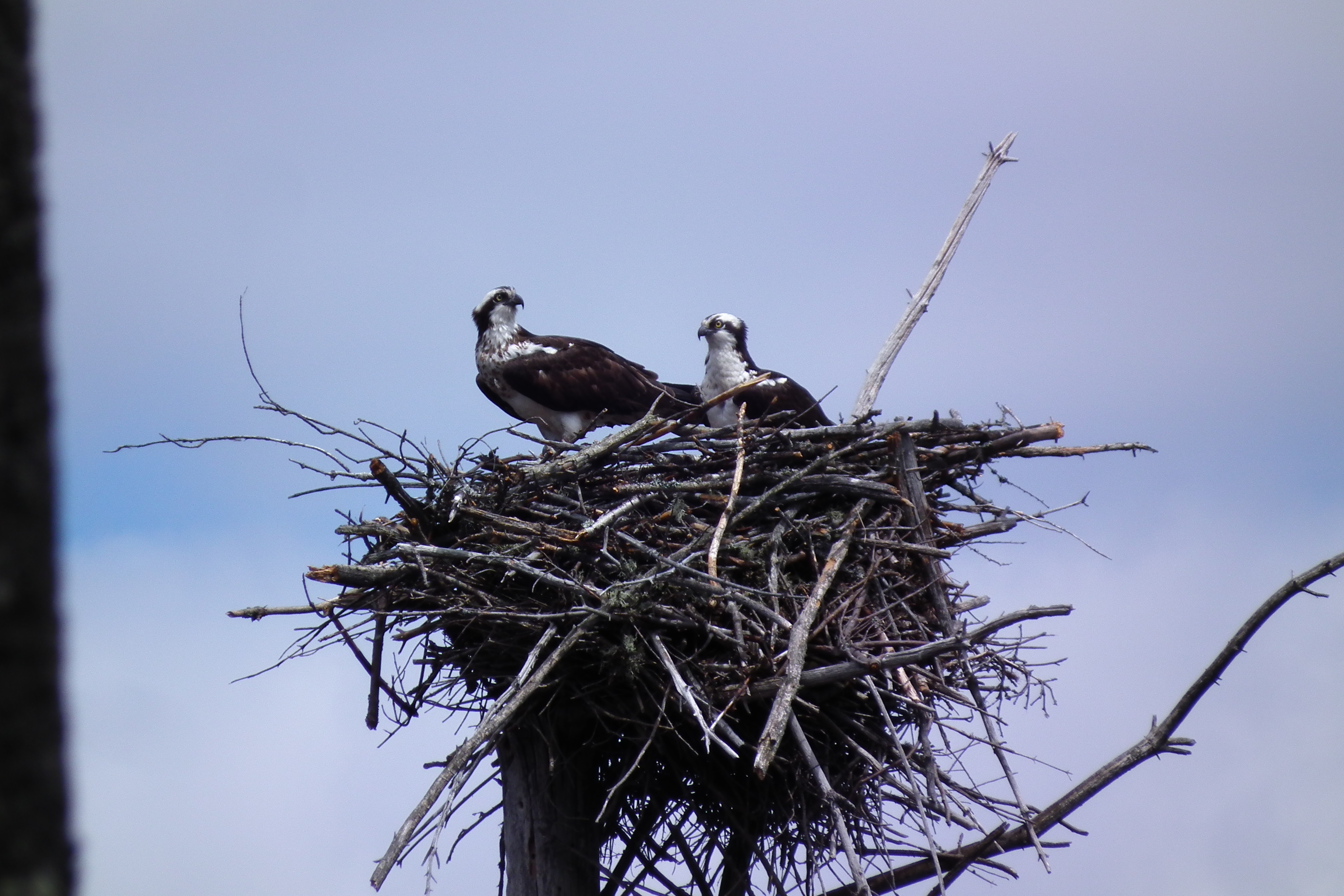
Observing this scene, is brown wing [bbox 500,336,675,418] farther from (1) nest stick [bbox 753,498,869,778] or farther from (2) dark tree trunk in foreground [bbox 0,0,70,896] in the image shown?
(2) dark tree trunk in foreground [bbox 0,0,70,896]

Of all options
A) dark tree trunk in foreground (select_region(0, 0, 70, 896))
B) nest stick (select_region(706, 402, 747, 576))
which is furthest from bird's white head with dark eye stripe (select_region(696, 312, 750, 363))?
dark tree trunk in foreground (select_region(0, 0, 70, 896))

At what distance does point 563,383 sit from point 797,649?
4067 millimetres

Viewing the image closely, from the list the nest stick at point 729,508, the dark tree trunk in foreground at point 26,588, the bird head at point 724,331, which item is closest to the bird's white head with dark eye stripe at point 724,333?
the bird head at point 724,331

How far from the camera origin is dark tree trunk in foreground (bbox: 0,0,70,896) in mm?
1066

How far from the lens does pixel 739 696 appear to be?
17.8 ft

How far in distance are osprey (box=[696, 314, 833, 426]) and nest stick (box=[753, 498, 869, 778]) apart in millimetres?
1650

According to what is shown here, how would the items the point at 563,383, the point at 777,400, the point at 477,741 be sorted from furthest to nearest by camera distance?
the point at 563,383 < the point at 777,400 < the point at 477,741

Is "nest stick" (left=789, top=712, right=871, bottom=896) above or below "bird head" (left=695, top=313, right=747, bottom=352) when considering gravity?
below

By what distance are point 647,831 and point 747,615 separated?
133 centimetres

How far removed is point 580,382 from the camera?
9.03 m

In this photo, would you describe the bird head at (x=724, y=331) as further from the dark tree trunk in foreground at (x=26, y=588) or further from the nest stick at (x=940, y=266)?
the dark tree trunk in foreground at (x=26, y=588)

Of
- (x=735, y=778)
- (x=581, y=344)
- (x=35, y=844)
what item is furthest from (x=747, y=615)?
(x=35, y=844)

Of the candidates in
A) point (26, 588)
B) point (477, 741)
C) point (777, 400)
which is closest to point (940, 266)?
point (777, 400)

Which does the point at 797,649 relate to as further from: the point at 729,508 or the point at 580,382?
the point at 580,382
